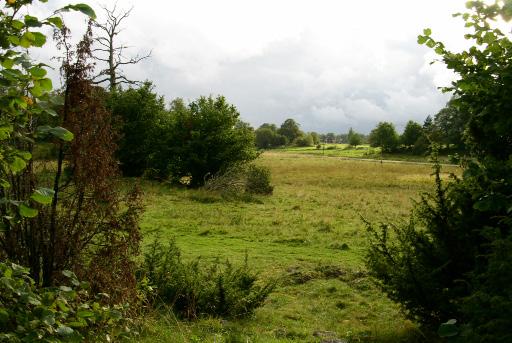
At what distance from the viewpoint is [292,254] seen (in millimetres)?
14312

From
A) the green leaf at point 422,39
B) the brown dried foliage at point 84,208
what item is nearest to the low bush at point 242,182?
the brown dried foliage at point 84,208

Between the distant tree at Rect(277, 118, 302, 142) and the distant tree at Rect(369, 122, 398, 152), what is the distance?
2223 inches

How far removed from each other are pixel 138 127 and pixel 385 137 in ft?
254

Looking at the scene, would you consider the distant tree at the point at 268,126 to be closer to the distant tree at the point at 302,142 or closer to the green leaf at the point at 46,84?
the distant tree at the point at 302,142

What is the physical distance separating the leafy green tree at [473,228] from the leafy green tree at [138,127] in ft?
86.3

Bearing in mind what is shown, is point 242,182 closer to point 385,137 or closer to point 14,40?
point 14,40

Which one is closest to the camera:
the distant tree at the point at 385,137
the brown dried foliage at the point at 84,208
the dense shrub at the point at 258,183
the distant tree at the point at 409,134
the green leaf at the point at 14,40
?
the green leaf at the point at 14,40

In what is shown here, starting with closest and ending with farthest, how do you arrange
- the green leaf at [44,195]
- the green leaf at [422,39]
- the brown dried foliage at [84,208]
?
the green leaf at [44,195] < the green leaf at [422,39] < the brown dried foliage at [84,208]

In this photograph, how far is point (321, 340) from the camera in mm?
7770

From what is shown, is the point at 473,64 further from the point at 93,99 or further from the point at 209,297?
the point at 209,297

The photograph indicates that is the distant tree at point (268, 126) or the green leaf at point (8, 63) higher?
the distant tree at point (268, 126)

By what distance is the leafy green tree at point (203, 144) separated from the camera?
3148 cm

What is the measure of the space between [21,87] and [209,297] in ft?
22.4

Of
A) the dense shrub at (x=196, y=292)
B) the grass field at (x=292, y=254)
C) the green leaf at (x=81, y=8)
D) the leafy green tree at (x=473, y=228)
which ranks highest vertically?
the green leaf at (x=81, y=8)
